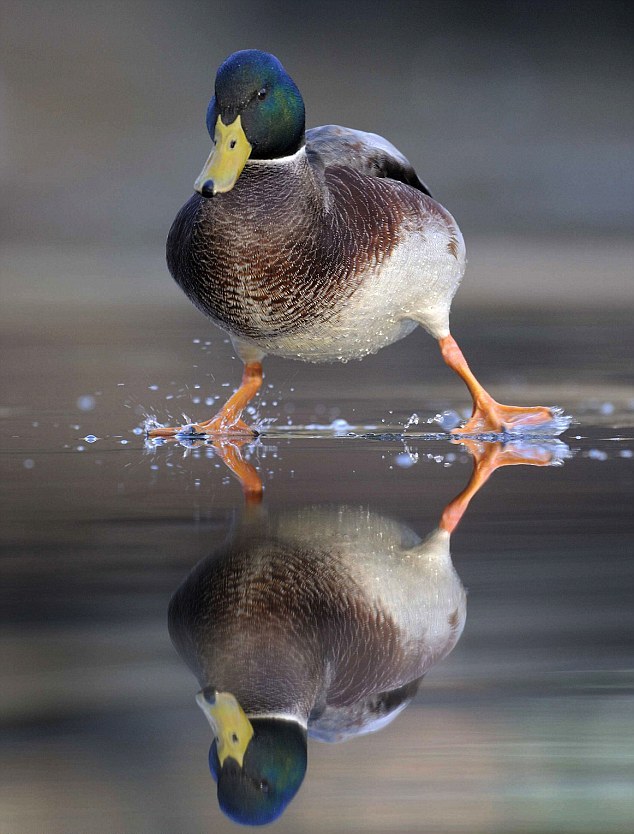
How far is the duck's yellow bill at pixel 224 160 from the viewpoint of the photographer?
12.8 feet

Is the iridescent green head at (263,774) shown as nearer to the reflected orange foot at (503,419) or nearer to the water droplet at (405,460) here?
Result: the water droplet at (405,460)

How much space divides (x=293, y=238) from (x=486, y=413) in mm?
826

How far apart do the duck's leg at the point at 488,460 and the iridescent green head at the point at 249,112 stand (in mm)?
884

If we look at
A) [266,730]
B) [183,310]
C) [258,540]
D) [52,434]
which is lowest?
[183,310]

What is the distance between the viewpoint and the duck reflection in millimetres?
2029

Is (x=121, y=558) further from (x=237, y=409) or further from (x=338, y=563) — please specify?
(x=237, y=409)

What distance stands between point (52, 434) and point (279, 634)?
231 centimetres

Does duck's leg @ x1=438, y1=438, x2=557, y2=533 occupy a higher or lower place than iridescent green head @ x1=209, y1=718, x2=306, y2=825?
lower

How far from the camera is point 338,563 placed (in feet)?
9.57

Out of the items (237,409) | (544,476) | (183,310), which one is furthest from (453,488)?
(183,310)

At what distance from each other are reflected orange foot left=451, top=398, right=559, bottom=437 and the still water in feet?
0.33

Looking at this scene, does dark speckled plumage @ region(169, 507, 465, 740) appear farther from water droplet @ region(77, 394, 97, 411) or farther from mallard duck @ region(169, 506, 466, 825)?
water droplet @ region(77, 394, 97, 411)

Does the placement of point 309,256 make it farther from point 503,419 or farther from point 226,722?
point 226,722

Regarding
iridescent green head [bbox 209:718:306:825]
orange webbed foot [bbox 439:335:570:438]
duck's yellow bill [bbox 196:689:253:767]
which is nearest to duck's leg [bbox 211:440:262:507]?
orange webbed foot [bbox 439:335:570:438]
